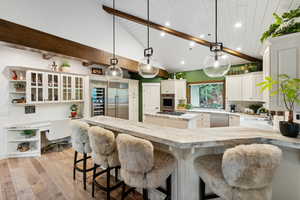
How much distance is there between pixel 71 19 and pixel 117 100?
3057 millimetres

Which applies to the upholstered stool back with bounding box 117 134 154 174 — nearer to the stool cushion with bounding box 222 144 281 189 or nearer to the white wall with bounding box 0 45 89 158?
the stool cushion with bounding box 222 144 281 189

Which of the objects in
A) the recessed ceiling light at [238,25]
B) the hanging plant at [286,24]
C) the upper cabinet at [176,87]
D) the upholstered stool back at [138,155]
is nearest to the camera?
the upholstered stool back at [138,155]

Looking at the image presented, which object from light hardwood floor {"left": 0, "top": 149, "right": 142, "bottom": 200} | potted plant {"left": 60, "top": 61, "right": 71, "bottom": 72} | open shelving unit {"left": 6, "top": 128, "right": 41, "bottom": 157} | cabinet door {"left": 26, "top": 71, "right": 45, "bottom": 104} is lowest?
light hardwood floor {"left": 0, "top": 149, "right": 142, "bottom": 200}

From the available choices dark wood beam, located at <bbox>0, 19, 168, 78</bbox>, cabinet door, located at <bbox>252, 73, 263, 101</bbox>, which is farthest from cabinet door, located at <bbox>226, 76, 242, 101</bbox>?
dark wood beam, located at <bbox>0, 19, 168, 78</bbox>

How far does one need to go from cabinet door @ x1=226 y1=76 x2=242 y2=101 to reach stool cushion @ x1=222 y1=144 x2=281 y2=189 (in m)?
4.20

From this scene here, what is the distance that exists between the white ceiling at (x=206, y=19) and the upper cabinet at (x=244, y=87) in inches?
26.5

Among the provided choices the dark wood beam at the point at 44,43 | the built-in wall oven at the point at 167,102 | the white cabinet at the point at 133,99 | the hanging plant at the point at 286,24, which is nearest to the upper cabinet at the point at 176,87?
the built-in wall oven at the point at 167,102

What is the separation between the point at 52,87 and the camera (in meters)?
3.99

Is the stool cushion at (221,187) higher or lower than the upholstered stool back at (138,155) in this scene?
lower

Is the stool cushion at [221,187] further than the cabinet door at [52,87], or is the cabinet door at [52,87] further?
the cabinet door at [52,87]

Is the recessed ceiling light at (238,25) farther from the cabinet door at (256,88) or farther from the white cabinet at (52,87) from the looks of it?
the white cabinet at (52,87)

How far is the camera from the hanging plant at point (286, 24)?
4.98 ft

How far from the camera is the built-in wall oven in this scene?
6.04m

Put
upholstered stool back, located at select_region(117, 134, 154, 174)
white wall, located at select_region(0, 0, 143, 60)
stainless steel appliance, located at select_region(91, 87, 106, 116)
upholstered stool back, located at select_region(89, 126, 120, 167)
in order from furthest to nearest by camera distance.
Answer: stainless steel appliance, located at select_region(91, 87, 106, 116), white wall, located at select_region(0, 0, 143, 60), upholstered stool back, located at select_region(89, 126, 120, 167), upholstered stool back, located at select_region(117, 134, 154, 174)
